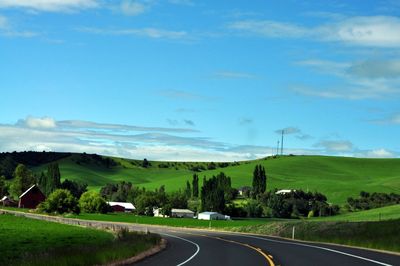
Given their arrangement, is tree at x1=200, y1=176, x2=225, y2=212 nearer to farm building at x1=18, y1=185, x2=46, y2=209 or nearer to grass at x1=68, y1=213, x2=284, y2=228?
grass at x1=68, y1=213, x2=284, y2=228

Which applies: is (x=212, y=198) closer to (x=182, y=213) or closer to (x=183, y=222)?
(x=182, y=213)

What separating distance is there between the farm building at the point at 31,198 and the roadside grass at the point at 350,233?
116m

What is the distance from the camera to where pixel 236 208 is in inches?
6924

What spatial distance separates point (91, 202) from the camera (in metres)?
171

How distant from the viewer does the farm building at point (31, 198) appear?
17912 centimetres

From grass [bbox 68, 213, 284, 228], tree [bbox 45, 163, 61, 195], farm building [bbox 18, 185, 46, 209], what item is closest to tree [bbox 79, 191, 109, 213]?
farm building [bbox 18, 185, 46, 209]

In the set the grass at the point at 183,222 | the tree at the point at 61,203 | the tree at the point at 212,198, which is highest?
the tree at the point at 212,198

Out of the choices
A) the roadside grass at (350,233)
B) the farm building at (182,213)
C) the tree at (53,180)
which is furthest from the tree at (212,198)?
the roadside grass at (350,233)

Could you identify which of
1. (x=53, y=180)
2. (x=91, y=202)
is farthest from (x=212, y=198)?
(x=53, y=180)

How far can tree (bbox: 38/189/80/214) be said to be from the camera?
5522 inches

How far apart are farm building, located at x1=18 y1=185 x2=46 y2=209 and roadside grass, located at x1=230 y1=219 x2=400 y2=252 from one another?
382 feet

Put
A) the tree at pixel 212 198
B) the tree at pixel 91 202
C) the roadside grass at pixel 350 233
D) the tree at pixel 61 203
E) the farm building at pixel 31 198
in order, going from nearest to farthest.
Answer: the roadside grass at pixel 350 233, the tree at pixel 61 203, the tree at pixel 91 202, the tree at pixel 212 198, the farm building at pixel 31 198

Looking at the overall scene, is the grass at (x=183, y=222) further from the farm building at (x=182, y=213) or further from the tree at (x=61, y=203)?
the farm building at (x=182, y=213)

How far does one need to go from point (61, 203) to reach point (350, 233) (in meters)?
97.9
